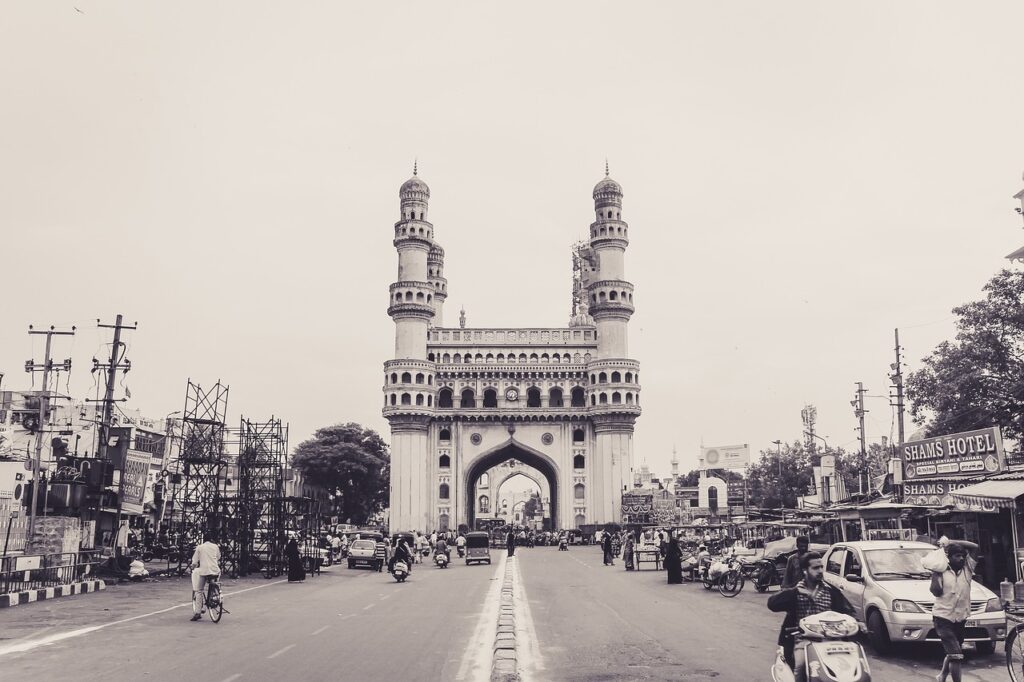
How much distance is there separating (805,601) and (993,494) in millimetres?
11257

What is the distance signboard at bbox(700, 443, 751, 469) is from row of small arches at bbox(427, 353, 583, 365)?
25289 millimetres

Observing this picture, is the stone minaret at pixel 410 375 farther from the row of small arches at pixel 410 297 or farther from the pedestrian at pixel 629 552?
the pedestrian at pixel 629 552

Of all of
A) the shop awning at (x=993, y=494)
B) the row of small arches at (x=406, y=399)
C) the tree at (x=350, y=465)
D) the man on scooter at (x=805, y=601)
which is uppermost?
the row of small arches at (x=406, y=399)

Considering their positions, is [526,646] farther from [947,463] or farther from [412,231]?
[412,231]

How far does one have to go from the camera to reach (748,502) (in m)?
78.9

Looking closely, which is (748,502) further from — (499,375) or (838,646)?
(838,646)

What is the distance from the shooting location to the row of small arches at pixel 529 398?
68.7 meters

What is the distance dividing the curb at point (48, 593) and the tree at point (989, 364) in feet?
79.5

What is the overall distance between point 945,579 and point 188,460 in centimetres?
2321

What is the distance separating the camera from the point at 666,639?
40.6ft

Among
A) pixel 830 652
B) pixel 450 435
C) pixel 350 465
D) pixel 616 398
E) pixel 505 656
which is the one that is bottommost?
pixel 505 656

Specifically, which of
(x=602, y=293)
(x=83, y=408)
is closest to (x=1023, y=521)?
(x=83, y=408)

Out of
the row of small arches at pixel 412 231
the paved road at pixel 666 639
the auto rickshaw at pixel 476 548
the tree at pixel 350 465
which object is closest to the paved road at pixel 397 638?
the paved road at pixel 666 639

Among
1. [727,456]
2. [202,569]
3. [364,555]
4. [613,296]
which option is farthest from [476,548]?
[727,456]
